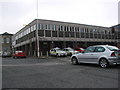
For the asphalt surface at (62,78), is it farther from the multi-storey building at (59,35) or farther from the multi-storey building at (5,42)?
the multi-storey building at (5,42)

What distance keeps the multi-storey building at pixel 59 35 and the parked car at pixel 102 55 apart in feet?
61.0

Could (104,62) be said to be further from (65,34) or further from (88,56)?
(65,34)

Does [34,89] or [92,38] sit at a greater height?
[92,38]

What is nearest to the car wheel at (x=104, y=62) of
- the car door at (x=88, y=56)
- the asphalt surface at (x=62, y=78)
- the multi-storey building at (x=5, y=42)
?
the asphalt surface at (x=62, y=78)

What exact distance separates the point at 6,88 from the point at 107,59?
6.63 m

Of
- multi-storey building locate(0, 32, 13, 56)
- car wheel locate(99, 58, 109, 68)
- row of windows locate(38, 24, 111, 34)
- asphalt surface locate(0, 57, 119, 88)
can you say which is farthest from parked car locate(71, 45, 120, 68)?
multi-storey building locate(0, 32, 13, 56)

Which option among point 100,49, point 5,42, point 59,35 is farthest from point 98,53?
point 5,42

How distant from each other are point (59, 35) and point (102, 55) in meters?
24.3

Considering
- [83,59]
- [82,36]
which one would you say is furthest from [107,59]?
[82,36]

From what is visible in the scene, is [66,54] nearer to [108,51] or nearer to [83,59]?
[83,59]

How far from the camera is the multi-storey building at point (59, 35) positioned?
30358 mm

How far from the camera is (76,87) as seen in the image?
4.61m

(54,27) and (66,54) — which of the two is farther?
(54,27)

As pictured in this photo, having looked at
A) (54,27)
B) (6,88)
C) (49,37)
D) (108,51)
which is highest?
(54,27)
